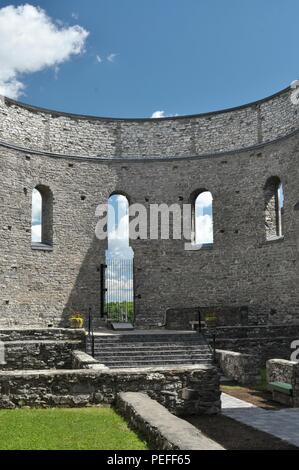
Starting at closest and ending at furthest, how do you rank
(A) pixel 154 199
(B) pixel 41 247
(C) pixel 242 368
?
1. (C) pixel 242 368
2. (B) pixel 41 247
3. (A) pixel 154 199

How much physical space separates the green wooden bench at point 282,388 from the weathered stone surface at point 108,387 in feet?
6.24

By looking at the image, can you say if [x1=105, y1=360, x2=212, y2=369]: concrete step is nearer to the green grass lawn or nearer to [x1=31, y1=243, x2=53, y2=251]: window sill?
the green grass lawn

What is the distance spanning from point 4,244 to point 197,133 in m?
9.88

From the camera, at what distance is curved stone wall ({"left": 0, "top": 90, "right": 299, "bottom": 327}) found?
2195 cm

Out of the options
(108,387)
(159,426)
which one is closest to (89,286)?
(108,387)

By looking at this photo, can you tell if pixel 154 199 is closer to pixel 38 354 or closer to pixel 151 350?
pixel 151 350

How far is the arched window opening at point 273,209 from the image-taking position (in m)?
23.0

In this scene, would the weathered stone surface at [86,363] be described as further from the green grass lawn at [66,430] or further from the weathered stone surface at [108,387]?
the green grass lawn at [66,430]

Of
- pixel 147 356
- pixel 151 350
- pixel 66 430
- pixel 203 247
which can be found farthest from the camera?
pixel 203 247

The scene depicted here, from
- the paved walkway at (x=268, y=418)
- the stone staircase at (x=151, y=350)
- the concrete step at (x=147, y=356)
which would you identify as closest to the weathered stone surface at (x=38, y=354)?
the stone staircase at (x=151, y=350)

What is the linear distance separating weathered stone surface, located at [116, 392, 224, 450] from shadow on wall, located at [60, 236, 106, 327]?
44.0ft

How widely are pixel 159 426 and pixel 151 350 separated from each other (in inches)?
381

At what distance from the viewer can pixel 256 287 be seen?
2267 cm

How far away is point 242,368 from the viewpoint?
1470 cm
